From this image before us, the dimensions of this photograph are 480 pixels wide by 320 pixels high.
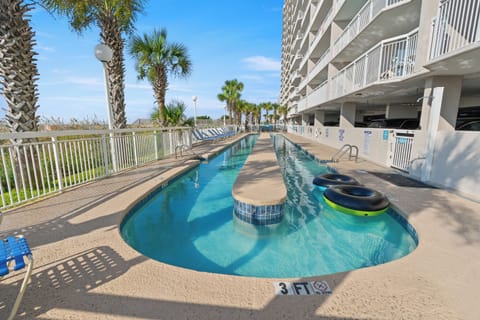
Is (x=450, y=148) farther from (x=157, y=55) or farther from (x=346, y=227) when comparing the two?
(x=157, y=55)

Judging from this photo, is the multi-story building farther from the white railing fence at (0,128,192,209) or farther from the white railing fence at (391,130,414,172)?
Result: the white railing fence at (0,128,192,209)

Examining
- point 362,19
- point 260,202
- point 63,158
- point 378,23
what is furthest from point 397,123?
point 63,158

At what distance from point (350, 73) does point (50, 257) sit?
11349 mm

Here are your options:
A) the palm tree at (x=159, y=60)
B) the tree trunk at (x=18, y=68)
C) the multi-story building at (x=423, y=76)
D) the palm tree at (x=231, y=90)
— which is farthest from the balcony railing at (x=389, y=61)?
the palm tree at (x=231, y=90)

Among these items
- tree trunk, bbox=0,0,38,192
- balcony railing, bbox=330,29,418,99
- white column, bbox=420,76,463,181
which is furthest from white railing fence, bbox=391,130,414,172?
tree trunk, bbox=0,0,38,192

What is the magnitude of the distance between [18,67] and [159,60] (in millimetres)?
6533

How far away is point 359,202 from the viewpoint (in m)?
4.05

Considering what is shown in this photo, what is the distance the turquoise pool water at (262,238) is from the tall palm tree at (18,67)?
3.40 metres

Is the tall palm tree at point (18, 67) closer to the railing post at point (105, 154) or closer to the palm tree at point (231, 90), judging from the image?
the railing post at point (105, 154)

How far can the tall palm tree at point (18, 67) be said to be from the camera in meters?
4.40

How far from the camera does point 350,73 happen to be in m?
9.53

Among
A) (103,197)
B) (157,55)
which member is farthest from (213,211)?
(157,55)

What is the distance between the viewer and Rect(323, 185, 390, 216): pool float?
400cm

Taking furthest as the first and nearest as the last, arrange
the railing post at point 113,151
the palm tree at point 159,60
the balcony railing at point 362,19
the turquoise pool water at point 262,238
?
the palm tree at point 159,60 < the balcony railing at point 362,19 < the railing post at point 113,151 < the turquoise pool water at point 262,238
